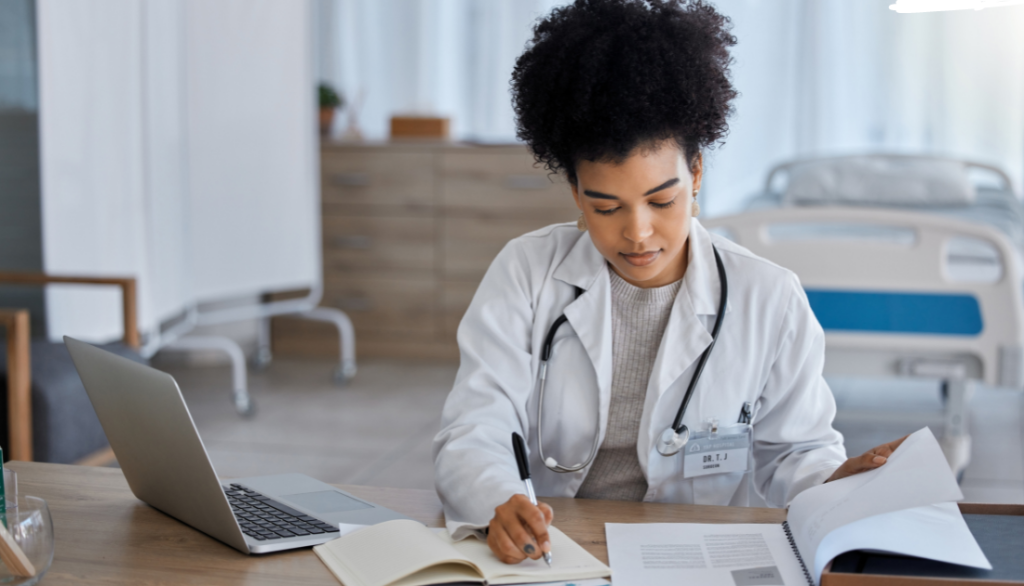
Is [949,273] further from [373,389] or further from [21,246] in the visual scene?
[21,246]

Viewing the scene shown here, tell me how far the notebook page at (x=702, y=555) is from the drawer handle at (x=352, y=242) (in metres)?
3.46

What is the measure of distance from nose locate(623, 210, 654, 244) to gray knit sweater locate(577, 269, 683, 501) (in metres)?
0.18

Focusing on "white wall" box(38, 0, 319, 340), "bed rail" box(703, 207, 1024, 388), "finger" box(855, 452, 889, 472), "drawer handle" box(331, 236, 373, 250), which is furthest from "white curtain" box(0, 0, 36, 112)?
"finger" box(855, 452, 889, 472)

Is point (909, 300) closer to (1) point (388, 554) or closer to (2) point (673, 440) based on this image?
(2) point (673, 440)

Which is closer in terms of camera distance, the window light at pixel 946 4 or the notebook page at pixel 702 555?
the notebook page at pixel 702 555

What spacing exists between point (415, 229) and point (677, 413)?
3.20 metres

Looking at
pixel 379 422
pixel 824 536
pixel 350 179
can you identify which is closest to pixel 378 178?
pixel 350 179

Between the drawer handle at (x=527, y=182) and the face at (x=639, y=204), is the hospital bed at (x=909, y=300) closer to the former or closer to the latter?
the face at (x=639, y=204)

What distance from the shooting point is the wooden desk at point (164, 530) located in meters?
0.83

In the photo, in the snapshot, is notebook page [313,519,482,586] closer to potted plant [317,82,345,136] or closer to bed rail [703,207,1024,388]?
bed rail [703,207,1024,388]

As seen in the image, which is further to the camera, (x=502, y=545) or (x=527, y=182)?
(x=527, y=182)

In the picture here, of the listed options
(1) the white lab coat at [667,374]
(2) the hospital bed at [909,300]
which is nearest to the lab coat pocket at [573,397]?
(1) the white lab coat at [667,374]

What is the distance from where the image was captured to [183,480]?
89cm

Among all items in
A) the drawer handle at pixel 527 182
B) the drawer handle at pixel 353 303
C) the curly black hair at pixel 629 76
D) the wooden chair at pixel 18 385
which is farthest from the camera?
the drawer handle at pixel 353 303
